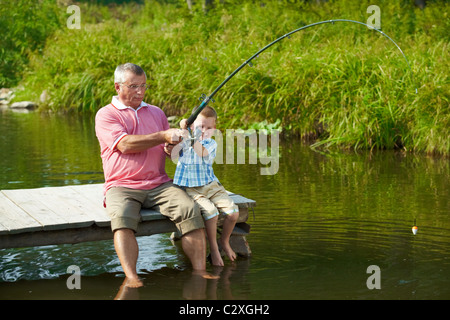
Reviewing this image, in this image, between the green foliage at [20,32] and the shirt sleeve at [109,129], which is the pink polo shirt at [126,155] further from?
the green foliage at [20,32]

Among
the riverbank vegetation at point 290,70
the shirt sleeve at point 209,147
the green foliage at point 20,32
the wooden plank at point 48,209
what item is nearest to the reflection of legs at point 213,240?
the shirt sleeve at point 209,147

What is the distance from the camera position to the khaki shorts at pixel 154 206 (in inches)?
163

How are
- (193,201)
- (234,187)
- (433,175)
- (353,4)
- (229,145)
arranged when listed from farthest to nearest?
(353,4) → (229,145) → (433,175) → (234,187) → (193,201)

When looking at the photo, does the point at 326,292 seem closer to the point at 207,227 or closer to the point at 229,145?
the point at 207,227

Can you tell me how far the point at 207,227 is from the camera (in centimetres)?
439

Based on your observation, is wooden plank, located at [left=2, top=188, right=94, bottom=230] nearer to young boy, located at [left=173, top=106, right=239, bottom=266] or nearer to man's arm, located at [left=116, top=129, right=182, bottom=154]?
man's arm, located at [left=116, top=129, right=182, bottom=154]

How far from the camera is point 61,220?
13.8ft

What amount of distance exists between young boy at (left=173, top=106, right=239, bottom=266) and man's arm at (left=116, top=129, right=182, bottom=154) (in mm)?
213

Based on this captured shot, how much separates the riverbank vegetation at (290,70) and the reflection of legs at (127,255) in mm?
5077

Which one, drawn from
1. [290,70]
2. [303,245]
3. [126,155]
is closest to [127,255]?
[126,155]

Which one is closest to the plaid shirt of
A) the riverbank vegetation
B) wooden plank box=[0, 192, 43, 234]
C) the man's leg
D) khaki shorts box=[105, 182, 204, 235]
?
khaki shorts box=[105, 182, 204, 235]

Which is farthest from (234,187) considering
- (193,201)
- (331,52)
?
(331,52)

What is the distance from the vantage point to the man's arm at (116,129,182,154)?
420cm
